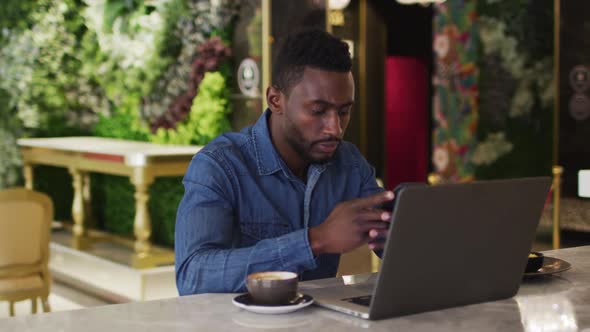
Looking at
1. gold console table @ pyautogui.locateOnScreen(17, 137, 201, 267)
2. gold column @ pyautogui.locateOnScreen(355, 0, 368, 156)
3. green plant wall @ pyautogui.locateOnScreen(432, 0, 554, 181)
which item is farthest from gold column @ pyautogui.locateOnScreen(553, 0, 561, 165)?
gold column @ pyautogui.locateOnScreen(355, 0, 368, 156)

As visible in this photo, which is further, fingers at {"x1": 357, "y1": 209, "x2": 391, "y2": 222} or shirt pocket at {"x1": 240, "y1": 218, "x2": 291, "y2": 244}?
shirt pocket at {"x1": 240, "y1": 218, "x2": 291, "y2": 244}

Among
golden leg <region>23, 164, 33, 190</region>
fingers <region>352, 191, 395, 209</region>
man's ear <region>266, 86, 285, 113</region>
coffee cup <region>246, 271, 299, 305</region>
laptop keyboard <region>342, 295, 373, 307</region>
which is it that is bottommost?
golden leg <region>23, 164, 33, 190</region>

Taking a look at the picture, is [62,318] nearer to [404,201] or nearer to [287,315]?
[287,315]

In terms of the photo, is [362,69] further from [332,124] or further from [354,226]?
[354,226]

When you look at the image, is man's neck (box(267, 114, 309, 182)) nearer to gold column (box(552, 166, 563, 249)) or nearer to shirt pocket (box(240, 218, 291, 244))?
shirt pocket (box(240, 218, 291, 244))

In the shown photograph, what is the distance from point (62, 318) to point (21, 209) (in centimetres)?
Result: 325

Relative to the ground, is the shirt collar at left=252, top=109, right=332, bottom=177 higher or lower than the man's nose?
lower

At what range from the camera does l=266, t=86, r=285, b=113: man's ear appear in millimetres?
2312

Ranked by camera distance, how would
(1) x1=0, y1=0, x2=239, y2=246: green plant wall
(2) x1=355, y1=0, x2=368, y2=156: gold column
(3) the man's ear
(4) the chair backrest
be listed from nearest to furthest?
1. (3) the man's ear
2. (4) the chair backrest
3. (1) x1=0, y1=0, x2=239, y2=246: green plant wall
4. (2) x1=355, y1=0, x2=368, y2=156: gold column

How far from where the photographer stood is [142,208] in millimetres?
6203

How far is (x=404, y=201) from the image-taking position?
153 centimetres

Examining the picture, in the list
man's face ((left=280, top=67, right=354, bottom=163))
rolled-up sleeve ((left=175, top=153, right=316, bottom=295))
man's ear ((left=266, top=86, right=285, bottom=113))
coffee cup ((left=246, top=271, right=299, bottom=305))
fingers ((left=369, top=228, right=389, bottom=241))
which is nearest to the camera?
coffee cup ((left=246, top=271, right=299, bottom=305))

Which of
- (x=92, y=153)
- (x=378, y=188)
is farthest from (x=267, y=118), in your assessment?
(x=92, y=153)

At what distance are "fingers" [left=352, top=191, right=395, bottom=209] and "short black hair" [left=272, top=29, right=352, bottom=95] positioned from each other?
0.52 meters
